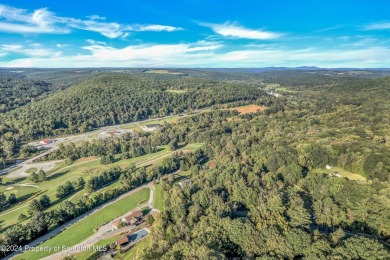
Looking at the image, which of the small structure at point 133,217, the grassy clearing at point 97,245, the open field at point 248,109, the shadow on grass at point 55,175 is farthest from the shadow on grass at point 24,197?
the open field at point 248,109

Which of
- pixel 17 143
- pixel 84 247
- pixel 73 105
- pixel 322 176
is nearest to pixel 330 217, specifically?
pixel 322 176

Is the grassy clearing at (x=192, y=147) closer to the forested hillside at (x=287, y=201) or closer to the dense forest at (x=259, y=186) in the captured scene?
the dense forest at (x=259, y=186)

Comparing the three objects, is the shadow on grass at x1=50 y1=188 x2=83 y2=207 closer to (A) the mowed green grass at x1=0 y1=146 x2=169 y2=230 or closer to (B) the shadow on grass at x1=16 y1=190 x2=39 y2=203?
(A) the mowed green grass at x1=0 y1=146 x2=169 y2=230

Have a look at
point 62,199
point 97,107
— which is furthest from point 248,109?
A: point 62,199

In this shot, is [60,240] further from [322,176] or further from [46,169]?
[322,176]

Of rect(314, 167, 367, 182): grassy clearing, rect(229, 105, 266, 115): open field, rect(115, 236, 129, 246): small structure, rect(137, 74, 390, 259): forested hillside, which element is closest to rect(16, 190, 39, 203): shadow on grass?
rect(115, 236, 129, 246): small structure
